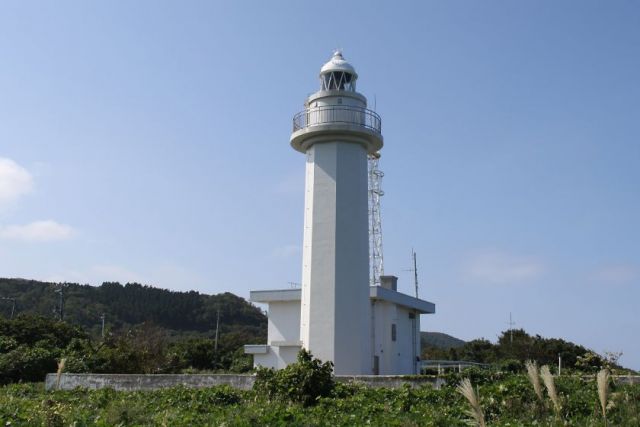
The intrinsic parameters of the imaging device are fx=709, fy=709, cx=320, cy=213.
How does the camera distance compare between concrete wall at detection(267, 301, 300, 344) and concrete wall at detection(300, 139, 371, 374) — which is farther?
concrete wall at detection(267, 301, 300, 344)

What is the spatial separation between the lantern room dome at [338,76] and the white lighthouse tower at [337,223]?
0.03m

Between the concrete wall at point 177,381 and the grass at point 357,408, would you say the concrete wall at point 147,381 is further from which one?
the grass at point 357,408

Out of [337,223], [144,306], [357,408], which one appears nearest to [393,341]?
[337,223]

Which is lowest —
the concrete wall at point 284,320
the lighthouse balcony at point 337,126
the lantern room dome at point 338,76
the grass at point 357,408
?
the grass at point 357,408

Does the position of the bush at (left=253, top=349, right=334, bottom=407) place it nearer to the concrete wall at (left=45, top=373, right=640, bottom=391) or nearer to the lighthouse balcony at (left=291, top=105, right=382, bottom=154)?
the concrete wall at (left=45, top=373, right=640, bottom=391)

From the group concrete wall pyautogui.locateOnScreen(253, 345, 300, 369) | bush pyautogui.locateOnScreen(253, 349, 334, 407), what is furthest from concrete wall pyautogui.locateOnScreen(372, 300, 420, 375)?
bush pyautogui.locateOnScreen(253, 349, 334, 407)

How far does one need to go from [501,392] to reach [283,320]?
13.7m

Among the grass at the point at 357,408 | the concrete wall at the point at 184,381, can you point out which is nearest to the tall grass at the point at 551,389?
the grass at the point at 357,408

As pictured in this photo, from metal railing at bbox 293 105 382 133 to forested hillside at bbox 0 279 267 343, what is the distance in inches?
2214

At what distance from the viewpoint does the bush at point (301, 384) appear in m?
14.6

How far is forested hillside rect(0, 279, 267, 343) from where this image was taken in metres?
80.2

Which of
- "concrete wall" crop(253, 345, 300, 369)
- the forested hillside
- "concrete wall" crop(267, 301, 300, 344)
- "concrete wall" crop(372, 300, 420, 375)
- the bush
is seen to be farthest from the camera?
the forested hillside

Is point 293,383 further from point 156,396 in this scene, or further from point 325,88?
point 325,88

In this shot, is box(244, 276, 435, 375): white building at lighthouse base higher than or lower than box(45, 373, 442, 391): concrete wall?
higher
